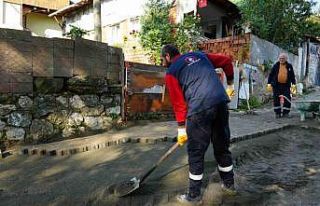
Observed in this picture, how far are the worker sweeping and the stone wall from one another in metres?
3.04

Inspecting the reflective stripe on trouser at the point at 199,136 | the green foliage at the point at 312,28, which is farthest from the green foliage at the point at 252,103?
the reflective stripe on trouser at the point at 199,136

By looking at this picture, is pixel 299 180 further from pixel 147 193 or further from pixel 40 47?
pixel 40 47

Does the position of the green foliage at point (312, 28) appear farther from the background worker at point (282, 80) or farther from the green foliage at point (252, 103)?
the background worker at point (282, 80)

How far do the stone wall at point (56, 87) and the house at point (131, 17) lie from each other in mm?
6948

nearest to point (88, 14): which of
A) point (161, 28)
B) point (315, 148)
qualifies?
point (161, 28)

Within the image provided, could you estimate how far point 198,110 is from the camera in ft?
12.3

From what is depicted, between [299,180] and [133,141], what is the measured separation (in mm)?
2873

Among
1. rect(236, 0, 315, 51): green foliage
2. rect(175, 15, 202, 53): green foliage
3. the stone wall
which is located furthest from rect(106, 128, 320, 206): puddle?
rect(236, 0, 315, 51): green foliage

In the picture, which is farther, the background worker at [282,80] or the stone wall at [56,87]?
the background worker at [282,80]

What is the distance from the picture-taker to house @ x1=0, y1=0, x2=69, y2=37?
70.3 ft

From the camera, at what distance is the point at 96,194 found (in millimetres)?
3936

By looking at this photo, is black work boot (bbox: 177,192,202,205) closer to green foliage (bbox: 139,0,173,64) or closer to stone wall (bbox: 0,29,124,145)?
stone wall (bbox: 0,29,124,145)

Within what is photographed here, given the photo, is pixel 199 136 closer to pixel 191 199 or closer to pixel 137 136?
pixel 191 199

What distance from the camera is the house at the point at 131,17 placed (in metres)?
14.9
